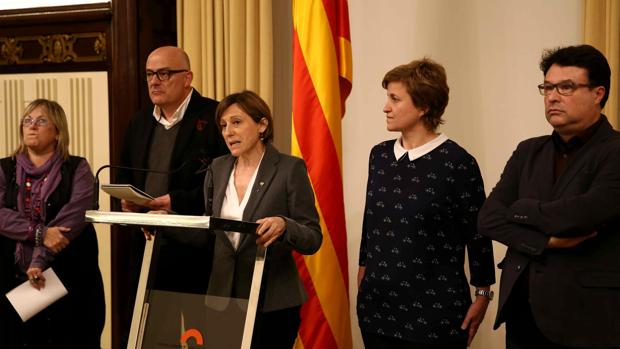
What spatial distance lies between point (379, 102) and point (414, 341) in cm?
188

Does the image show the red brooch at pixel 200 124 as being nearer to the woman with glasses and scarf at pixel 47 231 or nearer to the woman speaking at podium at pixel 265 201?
the woman speaking at podium at pixel 265 201

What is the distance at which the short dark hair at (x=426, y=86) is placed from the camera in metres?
2.64

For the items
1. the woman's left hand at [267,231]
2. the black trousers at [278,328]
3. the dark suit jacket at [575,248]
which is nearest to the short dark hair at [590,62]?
the dark suit jacket at [575,248]

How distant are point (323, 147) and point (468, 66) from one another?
1113 millimetres

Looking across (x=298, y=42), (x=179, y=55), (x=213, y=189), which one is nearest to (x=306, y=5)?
(x=298, y=42)

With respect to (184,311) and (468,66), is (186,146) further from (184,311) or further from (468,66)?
(468,66)

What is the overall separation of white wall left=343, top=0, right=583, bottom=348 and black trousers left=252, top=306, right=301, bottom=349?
5.48ft

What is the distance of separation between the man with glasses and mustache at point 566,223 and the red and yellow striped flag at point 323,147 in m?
0.97

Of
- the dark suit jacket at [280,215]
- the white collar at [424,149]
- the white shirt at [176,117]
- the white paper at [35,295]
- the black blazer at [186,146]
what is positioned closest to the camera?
the dark suit jacket at [280,215]

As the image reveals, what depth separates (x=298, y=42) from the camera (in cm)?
334

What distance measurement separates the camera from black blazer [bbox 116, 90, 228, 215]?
3152mm

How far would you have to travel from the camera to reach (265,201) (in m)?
2.44

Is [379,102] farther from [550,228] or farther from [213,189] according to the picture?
[550,228]

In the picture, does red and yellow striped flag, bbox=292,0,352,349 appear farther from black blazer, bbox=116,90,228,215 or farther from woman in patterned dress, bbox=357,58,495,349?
woman in patterned dress, bbox=357,58,495,349
